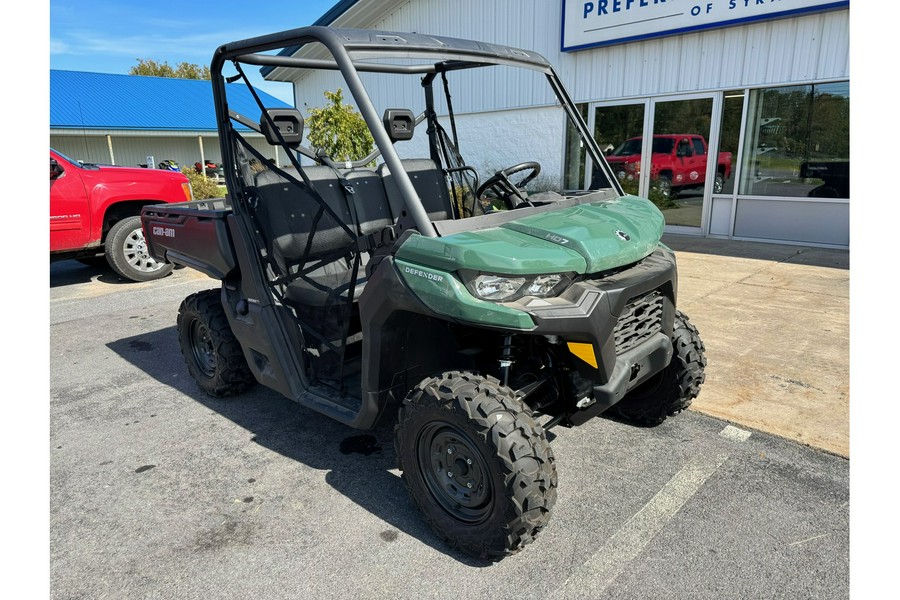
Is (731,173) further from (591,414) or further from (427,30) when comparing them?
(591,414)

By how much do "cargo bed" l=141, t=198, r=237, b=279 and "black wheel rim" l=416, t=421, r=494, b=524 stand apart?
5.74 ft

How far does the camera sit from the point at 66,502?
2.98m

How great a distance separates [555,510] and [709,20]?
29.2ft

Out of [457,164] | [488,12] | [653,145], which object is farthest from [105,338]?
[488,12]

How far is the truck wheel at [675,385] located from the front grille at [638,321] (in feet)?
1.60

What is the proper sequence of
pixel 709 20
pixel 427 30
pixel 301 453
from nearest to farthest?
pixel 301 453
pixel 709 20
pixel 427 30

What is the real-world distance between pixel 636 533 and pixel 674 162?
8.84 meters

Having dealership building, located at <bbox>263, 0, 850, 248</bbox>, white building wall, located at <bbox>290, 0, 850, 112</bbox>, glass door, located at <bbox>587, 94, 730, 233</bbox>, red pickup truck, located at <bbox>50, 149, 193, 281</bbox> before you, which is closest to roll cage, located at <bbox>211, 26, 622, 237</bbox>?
white building wall, located at <bbox>290, 0, 850, 112</bbox>

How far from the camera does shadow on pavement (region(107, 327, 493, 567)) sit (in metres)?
2.82

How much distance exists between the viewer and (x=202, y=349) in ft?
14.2

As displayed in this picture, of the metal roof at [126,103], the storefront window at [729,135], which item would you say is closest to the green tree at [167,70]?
the metal roof at [126,103]

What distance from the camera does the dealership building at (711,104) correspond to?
336 inches

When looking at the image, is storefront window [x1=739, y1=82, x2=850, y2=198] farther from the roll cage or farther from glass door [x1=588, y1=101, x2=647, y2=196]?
the roll cage

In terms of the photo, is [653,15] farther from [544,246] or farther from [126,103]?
[126,103]
